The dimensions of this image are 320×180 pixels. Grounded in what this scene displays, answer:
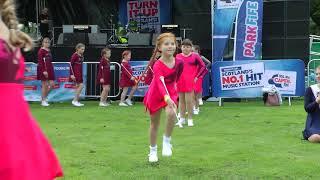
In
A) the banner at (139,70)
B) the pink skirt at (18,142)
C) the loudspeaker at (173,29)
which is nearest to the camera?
the pink skirt at (18,142)

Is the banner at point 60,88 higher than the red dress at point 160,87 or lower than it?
lower

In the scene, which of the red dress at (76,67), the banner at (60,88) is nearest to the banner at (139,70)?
the red dress at (76,67)

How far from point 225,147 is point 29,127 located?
5.51 meters

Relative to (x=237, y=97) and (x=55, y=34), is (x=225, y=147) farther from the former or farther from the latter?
(x=55, y=34)

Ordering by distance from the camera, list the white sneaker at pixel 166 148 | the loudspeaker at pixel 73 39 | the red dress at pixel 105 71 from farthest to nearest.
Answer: the loudspeaker at pixel 73 39, the red dress at pixel 105 71, the white sneaker at pixel 166 148

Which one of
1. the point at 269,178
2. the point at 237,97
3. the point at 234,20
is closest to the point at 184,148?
the point at 269,178

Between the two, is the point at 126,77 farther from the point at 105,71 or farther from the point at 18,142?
the point at 18,142

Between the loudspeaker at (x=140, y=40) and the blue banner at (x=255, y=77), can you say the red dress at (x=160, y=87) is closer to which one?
the blue banner at (x=255, y=77)

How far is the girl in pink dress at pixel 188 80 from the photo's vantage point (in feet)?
36.3

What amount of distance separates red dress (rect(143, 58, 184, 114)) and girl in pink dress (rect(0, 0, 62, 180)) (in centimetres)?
425

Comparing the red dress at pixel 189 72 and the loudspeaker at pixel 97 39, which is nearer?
the red dress at pixel 189 72

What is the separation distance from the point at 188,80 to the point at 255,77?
4.64 meters

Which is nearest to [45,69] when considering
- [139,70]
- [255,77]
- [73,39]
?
[139,70]

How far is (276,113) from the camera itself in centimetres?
1323
